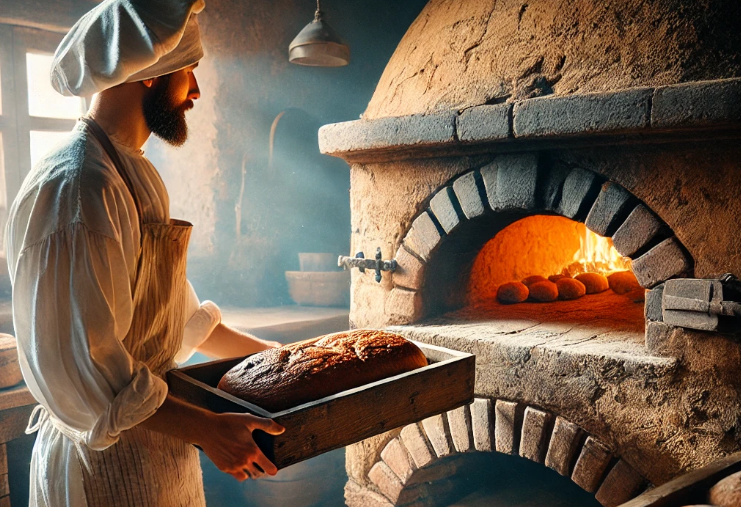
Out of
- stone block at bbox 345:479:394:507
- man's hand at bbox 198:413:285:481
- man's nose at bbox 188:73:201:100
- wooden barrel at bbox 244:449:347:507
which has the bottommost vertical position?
wooden barrel at bbox 244:449:347:507

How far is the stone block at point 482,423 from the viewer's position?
262cm

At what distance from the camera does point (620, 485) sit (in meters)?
2.33

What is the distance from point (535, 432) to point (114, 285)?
171 cm

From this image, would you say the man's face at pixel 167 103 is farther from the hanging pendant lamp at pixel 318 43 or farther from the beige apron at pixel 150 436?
the hanging pendant lamp at pixel 318 43

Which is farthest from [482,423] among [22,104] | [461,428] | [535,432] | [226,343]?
[22,104]

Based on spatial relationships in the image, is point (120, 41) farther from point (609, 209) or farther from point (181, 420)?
point (609, 209)

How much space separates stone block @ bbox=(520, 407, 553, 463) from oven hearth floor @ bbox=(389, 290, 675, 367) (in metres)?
0.25

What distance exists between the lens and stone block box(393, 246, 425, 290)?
2.92 metres

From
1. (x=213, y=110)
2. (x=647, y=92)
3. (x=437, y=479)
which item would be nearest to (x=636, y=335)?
(x=647, y=92)

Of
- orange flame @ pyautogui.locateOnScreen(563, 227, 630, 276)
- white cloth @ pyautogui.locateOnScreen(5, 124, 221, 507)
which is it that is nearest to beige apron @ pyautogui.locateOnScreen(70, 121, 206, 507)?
white cloth @ pyautogui.locateOnScreen(5, 124, 221, 507)

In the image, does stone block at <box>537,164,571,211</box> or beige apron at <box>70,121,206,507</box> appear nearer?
beige apron at <box>70,121,206,507</box>

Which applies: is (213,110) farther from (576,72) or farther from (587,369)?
(587,369)

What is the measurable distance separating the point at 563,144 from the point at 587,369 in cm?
83

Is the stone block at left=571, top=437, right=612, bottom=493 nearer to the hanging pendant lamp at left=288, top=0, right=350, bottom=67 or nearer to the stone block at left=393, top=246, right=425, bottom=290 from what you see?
the stone block at left=393, top=246, right=425, bottom=290
